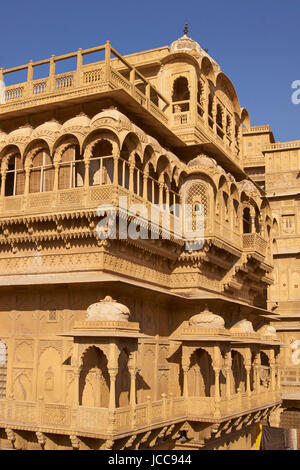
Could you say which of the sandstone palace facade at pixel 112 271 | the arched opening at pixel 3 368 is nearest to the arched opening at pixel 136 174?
the sandstone palace facade at pixel 112 271

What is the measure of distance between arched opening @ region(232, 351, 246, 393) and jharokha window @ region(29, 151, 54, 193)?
923cm

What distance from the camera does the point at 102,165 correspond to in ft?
51.1

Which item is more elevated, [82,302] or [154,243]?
[154,243]

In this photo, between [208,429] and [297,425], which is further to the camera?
[297,425]

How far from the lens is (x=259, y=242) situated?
21.4 meters

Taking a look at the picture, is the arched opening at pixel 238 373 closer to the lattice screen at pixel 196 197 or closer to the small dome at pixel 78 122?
the lattice screen at pixel 196 197

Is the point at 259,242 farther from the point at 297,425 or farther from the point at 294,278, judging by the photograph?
the point at 297,425

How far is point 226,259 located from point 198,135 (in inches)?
173

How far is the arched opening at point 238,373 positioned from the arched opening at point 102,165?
8627 millimetres

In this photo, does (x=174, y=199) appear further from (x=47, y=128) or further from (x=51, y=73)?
(x=51, y=73)

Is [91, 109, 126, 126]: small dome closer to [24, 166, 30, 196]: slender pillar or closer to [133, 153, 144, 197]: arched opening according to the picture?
[133, 153, 144, 197]: arched opening

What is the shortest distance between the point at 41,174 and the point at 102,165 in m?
1.81

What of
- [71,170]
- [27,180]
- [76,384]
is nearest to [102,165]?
[71,170]
